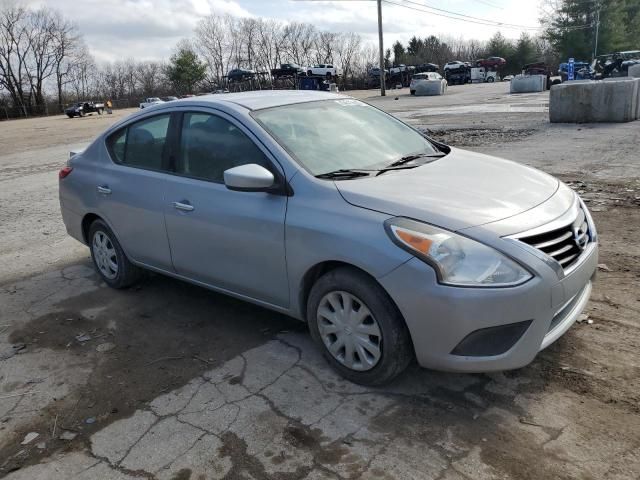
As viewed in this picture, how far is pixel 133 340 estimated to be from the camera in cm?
414

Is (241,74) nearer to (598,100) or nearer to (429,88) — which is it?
(429,88)

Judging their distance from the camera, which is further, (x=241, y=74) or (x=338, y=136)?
(x=241, y=74)

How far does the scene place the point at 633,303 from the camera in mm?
3973

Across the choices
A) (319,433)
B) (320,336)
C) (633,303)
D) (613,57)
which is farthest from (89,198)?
(613,57)

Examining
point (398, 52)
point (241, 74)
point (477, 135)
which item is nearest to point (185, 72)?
point (241, 74)

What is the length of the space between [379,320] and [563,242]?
1085mm

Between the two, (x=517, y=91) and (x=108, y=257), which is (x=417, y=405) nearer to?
(x=108, y=257)

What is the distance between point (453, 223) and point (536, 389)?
109 cm

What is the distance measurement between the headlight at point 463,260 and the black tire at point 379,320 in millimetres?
335

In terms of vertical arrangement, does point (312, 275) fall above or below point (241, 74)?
below

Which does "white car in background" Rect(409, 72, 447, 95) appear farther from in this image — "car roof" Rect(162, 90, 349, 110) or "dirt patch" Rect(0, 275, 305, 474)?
"dirt patch" Rect(0, 275, 305, 474)

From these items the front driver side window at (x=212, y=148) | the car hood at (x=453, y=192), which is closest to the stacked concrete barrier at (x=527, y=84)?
the car hood at (x=453, y=192)

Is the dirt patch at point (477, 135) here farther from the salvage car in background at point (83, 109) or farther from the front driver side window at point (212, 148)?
the salvage car in background at point (83, 109)

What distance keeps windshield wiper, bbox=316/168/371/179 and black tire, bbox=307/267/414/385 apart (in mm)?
638
